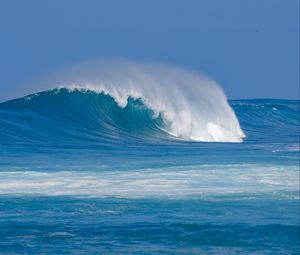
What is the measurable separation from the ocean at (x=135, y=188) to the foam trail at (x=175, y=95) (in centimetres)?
63

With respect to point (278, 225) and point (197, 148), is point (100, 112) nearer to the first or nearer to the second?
point (197, 148)

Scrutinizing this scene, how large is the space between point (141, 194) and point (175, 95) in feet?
49.3

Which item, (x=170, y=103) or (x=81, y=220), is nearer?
(x=81, y=220)

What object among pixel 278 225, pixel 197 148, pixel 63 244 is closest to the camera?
pixel 63 244

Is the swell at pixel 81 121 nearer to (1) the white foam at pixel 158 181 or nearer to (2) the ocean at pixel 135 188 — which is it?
(2) the ocean at pixel 135 188

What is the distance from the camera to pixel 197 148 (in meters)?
18.0

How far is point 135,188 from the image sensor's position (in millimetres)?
11016

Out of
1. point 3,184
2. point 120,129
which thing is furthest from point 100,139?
point 3,184

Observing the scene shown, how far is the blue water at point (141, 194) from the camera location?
8.02 meters

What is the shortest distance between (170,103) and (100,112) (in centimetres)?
281

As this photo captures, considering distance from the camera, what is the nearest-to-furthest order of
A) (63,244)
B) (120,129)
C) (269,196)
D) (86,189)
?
(63,244), (269,196), (86,189), (120,129)

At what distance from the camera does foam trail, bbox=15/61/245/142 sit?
76.1ft

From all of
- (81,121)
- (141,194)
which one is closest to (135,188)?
(141,194)

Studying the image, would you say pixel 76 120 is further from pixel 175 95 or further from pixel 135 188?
pixel 135 188
